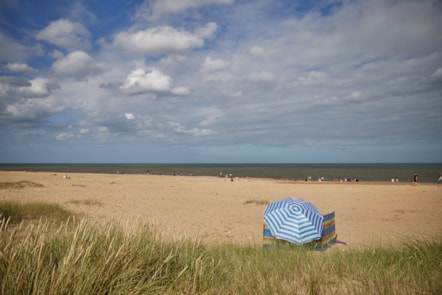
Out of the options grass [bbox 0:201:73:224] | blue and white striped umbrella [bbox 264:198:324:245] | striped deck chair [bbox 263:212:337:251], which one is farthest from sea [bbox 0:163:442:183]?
grass [bbox 0:201:73:224]

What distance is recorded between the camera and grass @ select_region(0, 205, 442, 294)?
2.63 m

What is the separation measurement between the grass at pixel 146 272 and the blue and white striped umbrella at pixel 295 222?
2.21m

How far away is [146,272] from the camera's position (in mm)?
3398

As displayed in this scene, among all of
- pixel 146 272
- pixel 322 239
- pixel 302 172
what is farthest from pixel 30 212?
pixel 302 172

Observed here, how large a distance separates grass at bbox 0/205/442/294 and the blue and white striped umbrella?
2.21 m

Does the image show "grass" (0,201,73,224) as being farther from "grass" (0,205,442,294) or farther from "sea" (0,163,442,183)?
"sea" (0,163,442,183)

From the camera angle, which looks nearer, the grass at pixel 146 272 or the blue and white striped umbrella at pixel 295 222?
the grass at pixel 146 272

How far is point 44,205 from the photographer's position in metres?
10.9

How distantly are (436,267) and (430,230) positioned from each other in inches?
330

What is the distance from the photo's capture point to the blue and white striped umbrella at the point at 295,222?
6.98 meters

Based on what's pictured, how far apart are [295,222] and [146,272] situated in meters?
4.62

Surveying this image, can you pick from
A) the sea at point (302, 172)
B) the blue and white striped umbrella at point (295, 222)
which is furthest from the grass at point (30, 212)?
the sea at point (302, 172)

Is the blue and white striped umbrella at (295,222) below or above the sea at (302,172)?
above

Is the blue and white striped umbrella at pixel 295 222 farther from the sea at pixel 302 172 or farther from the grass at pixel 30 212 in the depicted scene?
the sea at pixel 302 172
